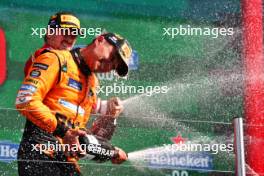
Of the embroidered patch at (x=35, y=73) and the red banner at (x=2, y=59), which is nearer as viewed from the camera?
the embroidered patch at (x=35, y=73)

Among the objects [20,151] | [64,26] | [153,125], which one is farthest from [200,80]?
[20,151]

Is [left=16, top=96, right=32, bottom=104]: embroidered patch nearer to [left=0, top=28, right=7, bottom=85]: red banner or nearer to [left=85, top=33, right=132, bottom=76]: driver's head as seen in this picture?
[left=0, top=28, right=7, bottom=85]: red banner

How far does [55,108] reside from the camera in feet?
11.9

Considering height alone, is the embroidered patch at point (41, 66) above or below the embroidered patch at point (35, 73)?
above

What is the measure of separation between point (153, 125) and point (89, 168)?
1.20ft

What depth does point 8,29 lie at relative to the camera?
153 inches

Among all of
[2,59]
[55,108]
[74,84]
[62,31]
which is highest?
[62,31]

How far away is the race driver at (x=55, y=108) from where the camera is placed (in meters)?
3.59

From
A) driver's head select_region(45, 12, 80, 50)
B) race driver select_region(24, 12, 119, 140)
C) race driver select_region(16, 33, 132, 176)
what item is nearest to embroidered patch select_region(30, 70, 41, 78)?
race driver select_region(16, 33, 132, 176)

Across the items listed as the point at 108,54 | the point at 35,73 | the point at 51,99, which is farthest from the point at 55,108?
the point at 108,54

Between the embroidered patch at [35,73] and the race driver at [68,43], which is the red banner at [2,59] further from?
the embroidered patch at [35,73]

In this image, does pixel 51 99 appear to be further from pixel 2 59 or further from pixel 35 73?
pixel 2 59

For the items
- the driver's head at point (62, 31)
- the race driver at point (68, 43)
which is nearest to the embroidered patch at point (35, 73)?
the race driver at point (68, 43)

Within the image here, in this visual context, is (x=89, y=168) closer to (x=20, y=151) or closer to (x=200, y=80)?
(x=20, y=151)
